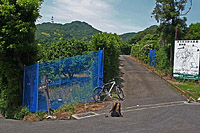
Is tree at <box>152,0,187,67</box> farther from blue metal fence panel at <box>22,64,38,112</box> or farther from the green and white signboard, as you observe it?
blue metal fence panel at <box>22,64,38,112</box>

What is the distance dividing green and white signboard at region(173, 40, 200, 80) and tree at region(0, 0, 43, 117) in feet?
31.4

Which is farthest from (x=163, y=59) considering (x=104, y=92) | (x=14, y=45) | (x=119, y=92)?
(x=14, y=45)

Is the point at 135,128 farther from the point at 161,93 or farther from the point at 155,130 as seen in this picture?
the point at 161,93

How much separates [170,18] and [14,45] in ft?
38.5

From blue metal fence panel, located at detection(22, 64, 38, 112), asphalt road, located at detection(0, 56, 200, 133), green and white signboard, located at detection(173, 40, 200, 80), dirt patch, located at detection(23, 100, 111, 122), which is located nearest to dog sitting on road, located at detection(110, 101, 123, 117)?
asphalt road, located at detection(0, 56, 200, 133)

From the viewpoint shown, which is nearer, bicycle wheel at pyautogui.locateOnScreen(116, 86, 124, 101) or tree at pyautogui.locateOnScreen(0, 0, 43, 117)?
tree at pyautogui.locateOnScreen(0, 0, 43, 117)

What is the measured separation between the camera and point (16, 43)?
7.26m

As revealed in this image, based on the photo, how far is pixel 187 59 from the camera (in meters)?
13.4

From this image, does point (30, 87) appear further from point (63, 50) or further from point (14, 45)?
point (63, 50)

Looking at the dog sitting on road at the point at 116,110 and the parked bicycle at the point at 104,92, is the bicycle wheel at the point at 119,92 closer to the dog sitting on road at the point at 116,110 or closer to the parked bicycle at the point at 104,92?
the parked bicycle at the point at 104,92

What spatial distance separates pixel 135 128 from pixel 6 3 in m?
5.73

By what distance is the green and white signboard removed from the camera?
13.1m

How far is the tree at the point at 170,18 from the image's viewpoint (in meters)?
14.7

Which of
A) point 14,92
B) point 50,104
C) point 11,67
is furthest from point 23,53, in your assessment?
point 50,104
